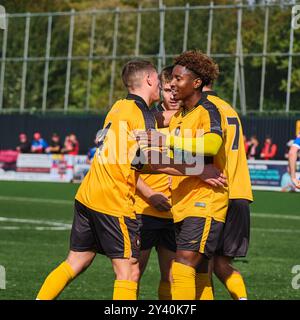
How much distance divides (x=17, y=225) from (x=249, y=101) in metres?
23.5

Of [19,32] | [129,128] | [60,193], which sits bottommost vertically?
[60,193]

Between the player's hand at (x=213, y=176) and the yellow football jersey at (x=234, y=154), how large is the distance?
20.8 inches

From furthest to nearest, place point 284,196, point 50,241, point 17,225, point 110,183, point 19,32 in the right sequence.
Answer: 1. point 19,32
2. point 284,196
3. point 17,225
4. point 50,241
5. point 110,183

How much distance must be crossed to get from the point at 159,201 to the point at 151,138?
1046 mm

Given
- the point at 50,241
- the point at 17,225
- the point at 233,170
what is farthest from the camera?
the point at 17,225

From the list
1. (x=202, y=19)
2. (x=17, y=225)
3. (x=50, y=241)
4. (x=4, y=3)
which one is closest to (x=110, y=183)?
(x=50, y=241)

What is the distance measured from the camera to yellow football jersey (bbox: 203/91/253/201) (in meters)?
8.25

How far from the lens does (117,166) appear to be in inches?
301

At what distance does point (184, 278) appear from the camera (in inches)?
301

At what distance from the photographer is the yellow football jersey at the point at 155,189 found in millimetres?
8609

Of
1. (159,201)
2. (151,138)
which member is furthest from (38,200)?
(151,138)

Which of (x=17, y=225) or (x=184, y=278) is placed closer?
(x=184, y=278)

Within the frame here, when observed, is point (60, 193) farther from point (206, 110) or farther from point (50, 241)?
point (206, 110)

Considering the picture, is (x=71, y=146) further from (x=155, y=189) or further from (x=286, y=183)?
(x=155, y=189)
